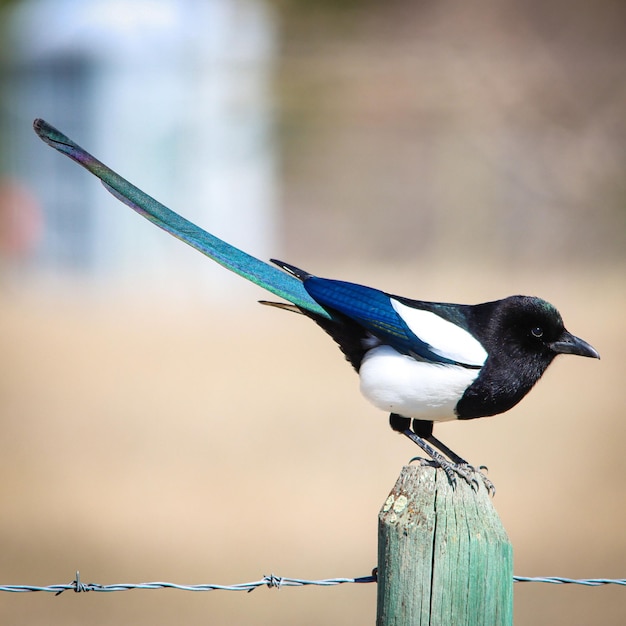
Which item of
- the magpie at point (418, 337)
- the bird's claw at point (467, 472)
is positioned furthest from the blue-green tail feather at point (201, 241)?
the bird's claw at point (467, 472)

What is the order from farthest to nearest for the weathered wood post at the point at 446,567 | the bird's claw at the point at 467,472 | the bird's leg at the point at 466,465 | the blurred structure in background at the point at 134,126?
the blurred structure in background at the point at 134,126, the bird's leg at the point at 466,465, the bird's claw at the point at 467,472, the weathered wood post at the point at 446,567

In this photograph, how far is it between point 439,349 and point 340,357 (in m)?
6.90

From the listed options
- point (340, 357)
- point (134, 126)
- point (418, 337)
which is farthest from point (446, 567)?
point (134, 126)

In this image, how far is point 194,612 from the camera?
4906 millimetres

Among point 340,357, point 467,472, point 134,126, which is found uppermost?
point 134,126

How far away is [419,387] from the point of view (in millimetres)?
2697

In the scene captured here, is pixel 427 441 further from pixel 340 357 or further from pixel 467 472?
pixel 340 357

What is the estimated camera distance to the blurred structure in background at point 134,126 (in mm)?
10969

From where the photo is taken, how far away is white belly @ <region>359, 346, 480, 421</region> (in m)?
2.68

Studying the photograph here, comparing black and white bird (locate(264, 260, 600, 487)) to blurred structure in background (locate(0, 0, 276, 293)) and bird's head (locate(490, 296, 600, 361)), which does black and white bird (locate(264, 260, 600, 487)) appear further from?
blurred structure in background (locate(0, 0, 276, 293))

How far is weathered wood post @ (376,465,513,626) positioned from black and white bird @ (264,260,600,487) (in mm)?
593

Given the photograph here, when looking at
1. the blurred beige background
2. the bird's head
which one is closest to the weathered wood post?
the bird's head

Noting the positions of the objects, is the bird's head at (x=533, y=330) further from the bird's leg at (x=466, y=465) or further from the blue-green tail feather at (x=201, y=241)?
the blue-green tail feather at (x=201, y=241)

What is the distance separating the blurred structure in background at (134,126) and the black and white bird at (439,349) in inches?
327
